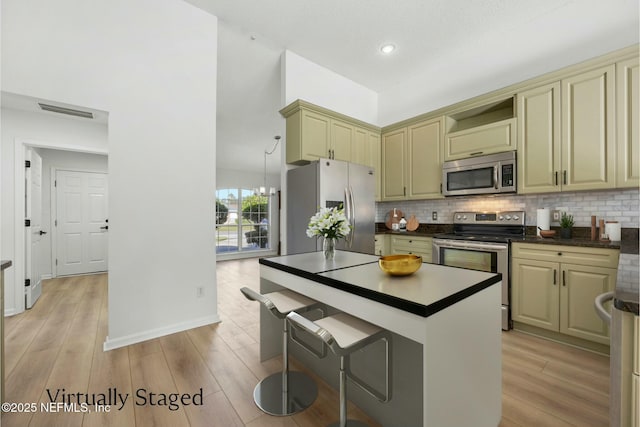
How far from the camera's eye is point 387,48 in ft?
11.2

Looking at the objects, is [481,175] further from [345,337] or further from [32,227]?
[32,227]

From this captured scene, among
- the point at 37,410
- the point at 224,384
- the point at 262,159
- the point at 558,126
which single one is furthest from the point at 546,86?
the point at 262,159

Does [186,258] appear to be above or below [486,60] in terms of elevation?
below

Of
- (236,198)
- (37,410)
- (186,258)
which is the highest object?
(236,198)

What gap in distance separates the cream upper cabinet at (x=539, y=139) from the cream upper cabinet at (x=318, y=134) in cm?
187

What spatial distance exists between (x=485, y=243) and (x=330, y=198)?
1.67 metres

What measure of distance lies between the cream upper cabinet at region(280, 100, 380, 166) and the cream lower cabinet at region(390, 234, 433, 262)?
4.08ft

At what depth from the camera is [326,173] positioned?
3068 millimetres

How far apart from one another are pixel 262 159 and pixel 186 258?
16.7ft

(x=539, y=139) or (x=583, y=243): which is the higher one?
(x=539, y=139)

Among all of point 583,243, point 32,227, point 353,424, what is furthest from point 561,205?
point 32,227

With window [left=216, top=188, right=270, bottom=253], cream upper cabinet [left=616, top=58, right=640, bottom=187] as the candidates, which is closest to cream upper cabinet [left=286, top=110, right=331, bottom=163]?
cream upper cabinet [left=616, top=58, right=640, bottom=187]

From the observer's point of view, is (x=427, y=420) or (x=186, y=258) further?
(x=186, y=258)

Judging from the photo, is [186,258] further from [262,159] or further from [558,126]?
[262,159]
